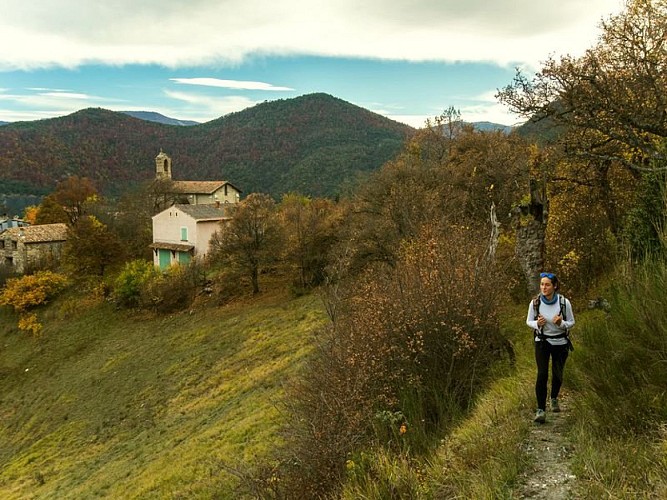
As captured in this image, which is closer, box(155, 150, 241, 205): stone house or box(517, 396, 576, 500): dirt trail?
box(517, 396, 576, 500): dirt trail

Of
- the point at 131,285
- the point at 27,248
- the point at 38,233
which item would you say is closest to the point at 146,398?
the point at 131,285

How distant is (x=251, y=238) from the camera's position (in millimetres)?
32219

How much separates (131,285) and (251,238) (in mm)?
10787

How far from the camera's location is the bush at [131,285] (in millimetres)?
35312

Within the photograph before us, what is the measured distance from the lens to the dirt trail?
13.6 ft

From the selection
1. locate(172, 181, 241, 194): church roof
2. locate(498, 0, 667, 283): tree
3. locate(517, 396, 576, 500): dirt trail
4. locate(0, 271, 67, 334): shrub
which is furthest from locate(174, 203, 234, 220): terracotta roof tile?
locate(517, 396, 576, 500): dirt trail

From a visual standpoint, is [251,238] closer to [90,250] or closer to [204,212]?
[204,212]

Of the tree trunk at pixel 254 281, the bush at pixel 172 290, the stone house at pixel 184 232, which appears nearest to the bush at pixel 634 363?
the tree trunk at pixel 254 281

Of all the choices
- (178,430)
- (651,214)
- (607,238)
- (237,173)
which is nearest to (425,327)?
(651,214)

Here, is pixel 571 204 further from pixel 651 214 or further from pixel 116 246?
pixel 116 246

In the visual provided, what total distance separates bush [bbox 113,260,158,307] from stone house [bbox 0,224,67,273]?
17.6 m

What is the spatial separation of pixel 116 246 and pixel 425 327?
1566 inches

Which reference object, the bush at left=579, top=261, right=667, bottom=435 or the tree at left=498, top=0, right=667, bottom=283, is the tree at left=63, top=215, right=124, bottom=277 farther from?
the bush at left=579, top=261, right=667, bottom=435

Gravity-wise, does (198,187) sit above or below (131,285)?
above
